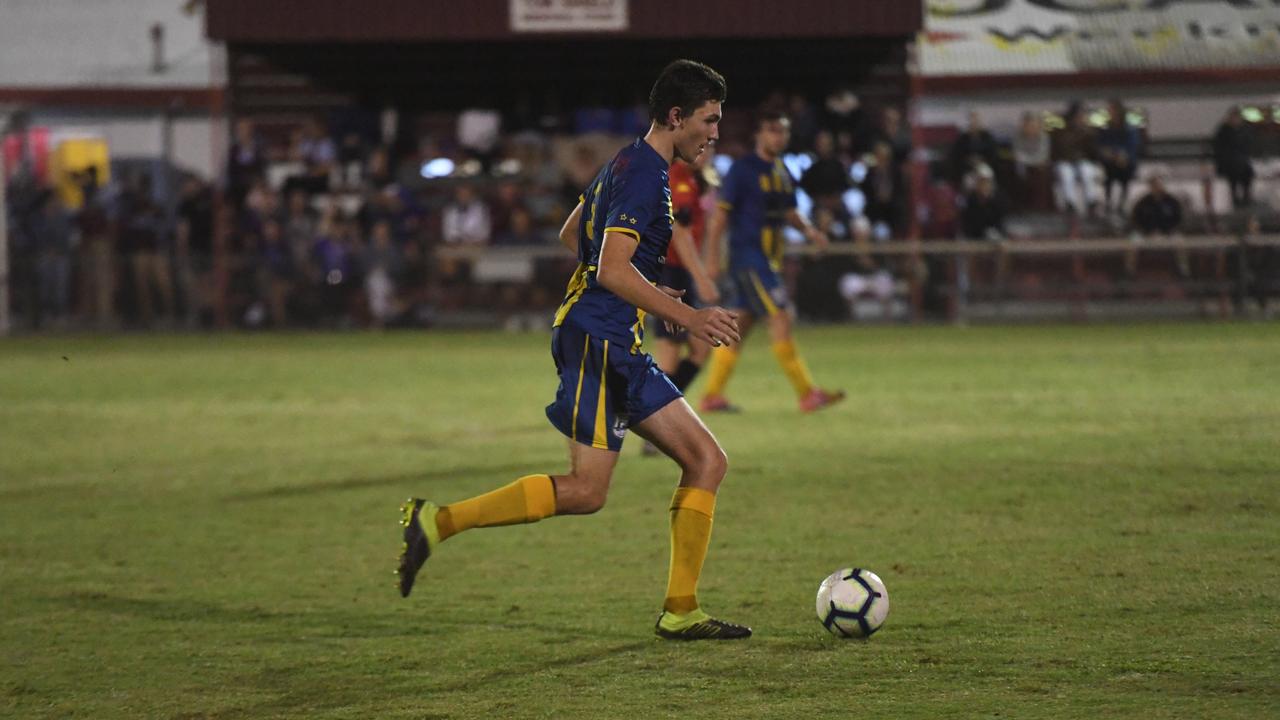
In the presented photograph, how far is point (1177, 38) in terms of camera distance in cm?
2798

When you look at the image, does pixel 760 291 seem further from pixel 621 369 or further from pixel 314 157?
pixel 314 157

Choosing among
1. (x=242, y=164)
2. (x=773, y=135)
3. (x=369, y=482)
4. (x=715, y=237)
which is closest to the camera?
(x=369, y=482)

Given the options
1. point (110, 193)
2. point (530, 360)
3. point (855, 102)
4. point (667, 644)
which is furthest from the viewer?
point (110, 193)

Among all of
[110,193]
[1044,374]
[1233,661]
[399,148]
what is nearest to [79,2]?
[110,193]

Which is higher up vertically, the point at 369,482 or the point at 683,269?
the point at 683,269

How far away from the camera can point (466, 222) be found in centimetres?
2531

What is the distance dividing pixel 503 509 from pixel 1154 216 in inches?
764

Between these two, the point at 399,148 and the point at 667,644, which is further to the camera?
the point at 399,148

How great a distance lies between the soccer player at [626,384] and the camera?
19.4 feet

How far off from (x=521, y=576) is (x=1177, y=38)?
23.3 m

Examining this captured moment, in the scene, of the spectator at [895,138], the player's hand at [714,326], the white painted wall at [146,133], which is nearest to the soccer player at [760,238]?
the player's hand at [714,326]

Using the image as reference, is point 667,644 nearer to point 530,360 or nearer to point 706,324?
point 706,324

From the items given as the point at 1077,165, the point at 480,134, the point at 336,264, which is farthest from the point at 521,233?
the point at 1077,165

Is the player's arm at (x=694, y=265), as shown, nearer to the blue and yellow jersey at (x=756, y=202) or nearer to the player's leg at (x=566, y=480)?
the blue and yellow jersey at (x=756, y=202)
